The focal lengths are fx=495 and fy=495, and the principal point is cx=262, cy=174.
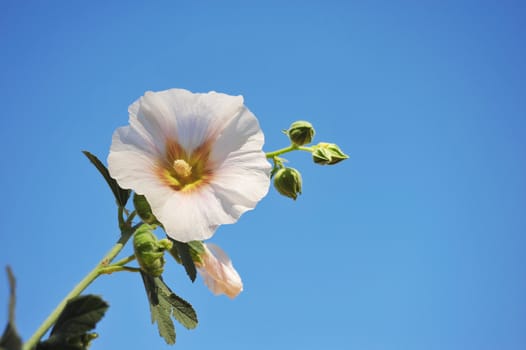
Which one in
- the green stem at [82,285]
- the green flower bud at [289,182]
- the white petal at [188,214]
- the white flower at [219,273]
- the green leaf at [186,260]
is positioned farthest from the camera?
the green flower bud at [289,182]

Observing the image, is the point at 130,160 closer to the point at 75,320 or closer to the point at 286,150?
the point at 75,320

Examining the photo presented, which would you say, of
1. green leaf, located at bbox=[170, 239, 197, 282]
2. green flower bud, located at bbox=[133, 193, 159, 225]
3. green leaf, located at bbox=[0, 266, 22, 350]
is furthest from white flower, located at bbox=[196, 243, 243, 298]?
green leaf, located at bbox=[0, 266, 22, 350]

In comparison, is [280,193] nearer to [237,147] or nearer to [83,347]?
[237,147]

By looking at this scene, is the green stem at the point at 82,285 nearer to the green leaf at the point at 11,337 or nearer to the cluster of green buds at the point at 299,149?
the green leaf at the point at 11,337

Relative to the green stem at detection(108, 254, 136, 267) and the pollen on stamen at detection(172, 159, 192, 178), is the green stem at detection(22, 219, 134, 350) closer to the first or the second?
the green stem at detection(108, 254, 136, 267)

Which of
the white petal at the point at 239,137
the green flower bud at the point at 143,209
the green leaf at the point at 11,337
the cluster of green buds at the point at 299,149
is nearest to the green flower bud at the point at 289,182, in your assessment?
the cluster of green buds at the point at 299,149

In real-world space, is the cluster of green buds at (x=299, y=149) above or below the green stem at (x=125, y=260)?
above

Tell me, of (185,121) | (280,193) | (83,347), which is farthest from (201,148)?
(83,347)
